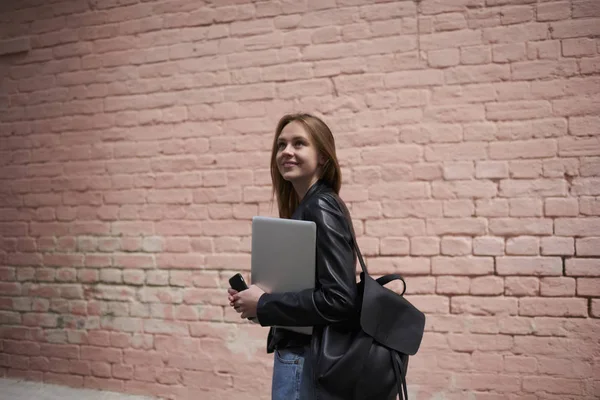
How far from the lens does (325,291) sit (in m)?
1.43

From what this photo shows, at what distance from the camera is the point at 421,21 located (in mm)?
2855

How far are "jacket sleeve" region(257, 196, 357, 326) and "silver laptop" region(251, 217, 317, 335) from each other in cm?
3

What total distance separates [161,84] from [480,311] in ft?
8.18

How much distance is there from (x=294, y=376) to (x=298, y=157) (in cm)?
69

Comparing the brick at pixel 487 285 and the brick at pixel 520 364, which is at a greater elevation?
the brick at pixel 487 285

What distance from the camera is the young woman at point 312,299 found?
1426 mm

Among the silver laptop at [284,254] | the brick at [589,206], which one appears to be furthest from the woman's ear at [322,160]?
the brick at [589,206]

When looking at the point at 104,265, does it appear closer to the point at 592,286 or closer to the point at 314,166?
the point at 314,166

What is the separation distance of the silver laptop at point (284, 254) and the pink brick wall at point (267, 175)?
4.74 feet

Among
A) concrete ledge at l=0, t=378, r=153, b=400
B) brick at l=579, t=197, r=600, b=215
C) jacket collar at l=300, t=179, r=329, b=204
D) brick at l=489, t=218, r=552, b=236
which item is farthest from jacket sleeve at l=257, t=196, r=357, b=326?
concrete ledge at l=0, t=378, r=153, b=400

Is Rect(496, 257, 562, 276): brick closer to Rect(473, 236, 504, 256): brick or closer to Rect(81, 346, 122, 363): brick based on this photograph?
Rect(473, 236, 504, 256): brick

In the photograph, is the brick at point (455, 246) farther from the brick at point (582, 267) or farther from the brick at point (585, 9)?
the brick at point (585, 9)

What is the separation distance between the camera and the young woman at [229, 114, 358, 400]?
4.68 feet

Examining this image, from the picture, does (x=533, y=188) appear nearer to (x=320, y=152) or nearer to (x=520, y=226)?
(x=520, y=226)
